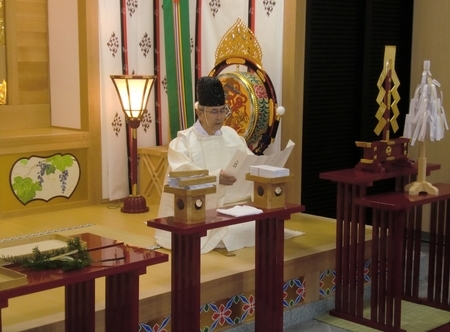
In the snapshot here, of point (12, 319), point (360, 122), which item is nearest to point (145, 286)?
point (12, 319)

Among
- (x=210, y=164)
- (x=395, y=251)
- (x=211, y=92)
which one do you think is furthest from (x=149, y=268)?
(x=395, y=251)

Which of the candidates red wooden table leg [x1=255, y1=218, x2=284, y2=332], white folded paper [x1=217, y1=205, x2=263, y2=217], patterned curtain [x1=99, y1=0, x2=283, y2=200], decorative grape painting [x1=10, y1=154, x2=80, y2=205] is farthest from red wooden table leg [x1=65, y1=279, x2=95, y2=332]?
patterned curtain [x1=99, y1=0, x2=283, y2=200]

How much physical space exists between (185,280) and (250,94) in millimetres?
2081

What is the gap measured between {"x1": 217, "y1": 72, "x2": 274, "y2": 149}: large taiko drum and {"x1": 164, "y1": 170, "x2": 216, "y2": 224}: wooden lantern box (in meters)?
1.79

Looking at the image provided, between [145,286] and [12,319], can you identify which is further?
[145,286]

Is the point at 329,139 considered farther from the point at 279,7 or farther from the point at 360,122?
the point at 279,7

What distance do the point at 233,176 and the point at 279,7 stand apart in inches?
66.3

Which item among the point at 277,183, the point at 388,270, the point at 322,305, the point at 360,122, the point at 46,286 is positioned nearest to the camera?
the point at 46,286

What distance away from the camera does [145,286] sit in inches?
151

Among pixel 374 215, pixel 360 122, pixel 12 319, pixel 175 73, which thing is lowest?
pixel 12 319

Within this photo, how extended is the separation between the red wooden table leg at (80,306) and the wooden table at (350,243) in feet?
5.75

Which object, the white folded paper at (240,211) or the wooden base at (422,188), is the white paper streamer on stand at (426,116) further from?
the white folded paper at (240,211)

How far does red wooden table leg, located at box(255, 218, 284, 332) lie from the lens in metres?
3.75

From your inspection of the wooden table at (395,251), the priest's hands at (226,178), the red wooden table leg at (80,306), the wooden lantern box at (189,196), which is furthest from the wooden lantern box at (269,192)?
the red wooden table leg at (80,306)
